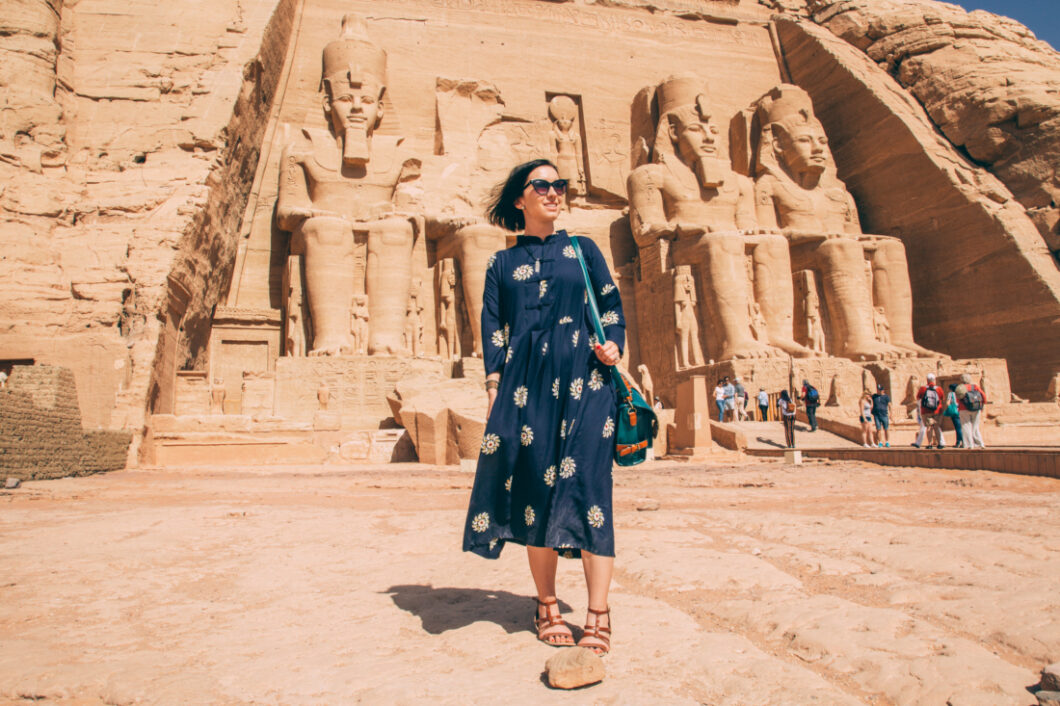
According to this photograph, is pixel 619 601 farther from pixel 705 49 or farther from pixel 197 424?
pixel 705 49

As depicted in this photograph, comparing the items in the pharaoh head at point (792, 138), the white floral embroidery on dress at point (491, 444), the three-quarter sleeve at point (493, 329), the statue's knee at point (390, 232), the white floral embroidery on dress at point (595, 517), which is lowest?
the white floral embroidery on dress at point (595, 517)

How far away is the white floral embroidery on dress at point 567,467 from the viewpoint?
1693mm

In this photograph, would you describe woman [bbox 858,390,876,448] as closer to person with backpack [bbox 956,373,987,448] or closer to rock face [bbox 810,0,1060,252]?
person with backpack [bbox 956,373,987,448]

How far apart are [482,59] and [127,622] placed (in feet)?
46.6

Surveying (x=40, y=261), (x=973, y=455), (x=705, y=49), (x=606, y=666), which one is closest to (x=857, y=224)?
(x=705, y=49)

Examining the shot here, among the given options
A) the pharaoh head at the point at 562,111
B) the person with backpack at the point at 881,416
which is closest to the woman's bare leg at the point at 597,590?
the person with backpack at the point at 881,416

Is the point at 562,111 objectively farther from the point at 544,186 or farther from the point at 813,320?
the point at 544,186

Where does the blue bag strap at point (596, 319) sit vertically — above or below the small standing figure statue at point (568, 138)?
below

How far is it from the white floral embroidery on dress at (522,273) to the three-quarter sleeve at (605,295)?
0.50 feet

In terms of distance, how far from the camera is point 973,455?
5.50 metres

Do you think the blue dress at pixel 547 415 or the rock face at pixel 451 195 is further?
the rock face at pixel 451 195

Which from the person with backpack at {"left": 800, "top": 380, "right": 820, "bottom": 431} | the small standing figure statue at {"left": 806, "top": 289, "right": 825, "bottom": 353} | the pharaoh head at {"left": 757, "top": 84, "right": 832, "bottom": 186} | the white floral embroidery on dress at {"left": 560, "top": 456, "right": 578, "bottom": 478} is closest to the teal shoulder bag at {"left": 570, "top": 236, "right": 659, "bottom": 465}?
the white floral embroidery on dress at {"left": 560, "top": 456, "right": 578, "bottom": 478}

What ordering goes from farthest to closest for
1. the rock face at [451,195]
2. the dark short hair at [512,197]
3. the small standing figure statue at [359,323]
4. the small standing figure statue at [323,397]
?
the small standing figure statue at [359,323], the small standing figure statue at [323,397], the rock face at [451,195], the dark short hair at [512,197]

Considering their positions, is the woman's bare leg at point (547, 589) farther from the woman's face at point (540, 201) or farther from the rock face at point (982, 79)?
the rock face at point (982, 79)
